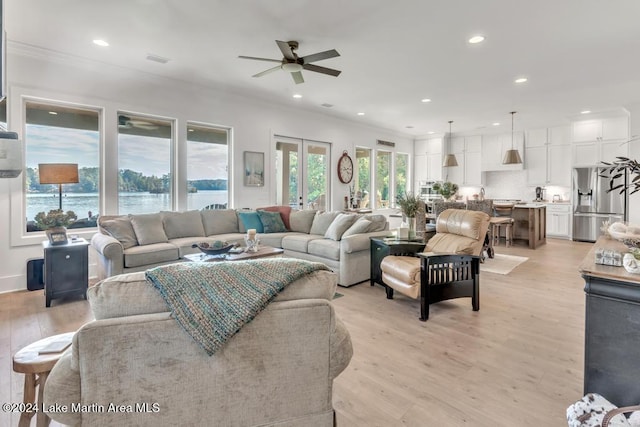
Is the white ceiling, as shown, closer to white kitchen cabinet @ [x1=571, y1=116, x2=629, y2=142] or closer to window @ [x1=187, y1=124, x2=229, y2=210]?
window @ [x1=187, y1=124, x2=229, y2=210]

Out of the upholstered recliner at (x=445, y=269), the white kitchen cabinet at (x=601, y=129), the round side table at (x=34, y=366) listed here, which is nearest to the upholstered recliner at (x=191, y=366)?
the round side table at (x=34, y=366)

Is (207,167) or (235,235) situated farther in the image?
(207,167)

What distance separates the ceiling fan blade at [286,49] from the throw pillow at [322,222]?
8.07 feet

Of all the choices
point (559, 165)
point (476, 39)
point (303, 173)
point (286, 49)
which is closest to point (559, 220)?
point (559, 165)

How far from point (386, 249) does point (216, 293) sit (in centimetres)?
310

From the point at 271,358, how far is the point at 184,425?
0.35 metres

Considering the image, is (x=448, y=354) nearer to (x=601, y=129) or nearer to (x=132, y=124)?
(x=132, y=124)

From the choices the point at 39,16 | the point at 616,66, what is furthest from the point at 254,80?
the point at 616,66

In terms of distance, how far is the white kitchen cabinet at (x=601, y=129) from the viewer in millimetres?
7062

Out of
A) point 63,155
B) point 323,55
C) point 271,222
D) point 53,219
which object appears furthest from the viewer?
point 271,222

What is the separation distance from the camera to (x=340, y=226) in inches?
181

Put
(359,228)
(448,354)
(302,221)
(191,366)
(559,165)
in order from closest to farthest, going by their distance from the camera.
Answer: (191,366) → (448,354) → (359,228) → (302,221) → (559,165)

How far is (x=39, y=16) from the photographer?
10.4 ft

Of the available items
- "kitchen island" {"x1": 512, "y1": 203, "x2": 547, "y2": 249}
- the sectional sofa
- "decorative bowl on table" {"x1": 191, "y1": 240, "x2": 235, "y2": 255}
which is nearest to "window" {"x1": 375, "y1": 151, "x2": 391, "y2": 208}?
"kitchen island" {"x1": 512, "y1": 203, "x2": 547, "y2": 249}
